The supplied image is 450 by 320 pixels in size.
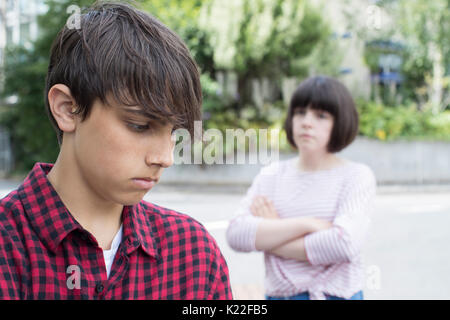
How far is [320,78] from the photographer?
238 cm

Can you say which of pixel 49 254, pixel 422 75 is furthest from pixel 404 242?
pixel 422 75

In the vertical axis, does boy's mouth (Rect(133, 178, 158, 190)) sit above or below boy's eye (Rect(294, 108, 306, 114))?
below

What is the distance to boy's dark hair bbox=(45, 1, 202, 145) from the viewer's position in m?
0.99

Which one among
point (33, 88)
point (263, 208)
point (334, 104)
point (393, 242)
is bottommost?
point (393, 242)

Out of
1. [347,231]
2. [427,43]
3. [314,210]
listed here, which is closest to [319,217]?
[314,210]

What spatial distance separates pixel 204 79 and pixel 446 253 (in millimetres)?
7562

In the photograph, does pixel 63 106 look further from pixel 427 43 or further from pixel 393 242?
pixel 427 43

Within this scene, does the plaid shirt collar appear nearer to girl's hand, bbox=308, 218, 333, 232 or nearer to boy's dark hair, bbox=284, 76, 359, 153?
girl's hand, bbox=308, 218, 333, 232

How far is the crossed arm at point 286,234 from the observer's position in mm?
2115

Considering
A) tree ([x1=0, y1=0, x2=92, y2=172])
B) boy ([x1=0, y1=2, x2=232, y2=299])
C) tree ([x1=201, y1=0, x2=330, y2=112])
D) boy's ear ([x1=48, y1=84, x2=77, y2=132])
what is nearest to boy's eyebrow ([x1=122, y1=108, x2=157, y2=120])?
boy ([x1=0, y1=2, x2=232, y2=299])

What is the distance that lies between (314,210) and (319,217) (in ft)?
0.12


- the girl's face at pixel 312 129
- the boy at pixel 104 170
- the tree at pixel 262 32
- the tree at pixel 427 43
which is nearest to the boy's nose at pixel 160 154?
the boy at pixel 104 170

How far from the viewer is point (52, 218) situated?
3.34ft

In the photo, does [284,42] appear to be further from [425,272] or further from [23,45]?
[425,272]
